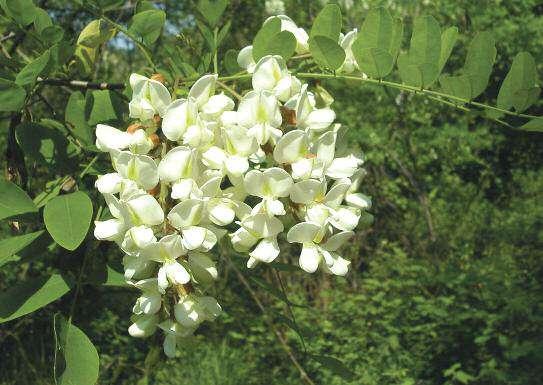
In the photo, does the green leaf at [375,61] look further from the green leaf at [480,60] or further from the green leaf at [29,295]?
the green leaf at [29,295]

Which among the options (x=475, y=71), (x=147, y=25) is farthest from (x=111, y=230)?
(x=475, y=71)

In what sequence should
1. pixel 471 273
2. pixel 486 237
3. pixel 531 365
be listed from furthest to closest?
1. pixel 486 237
2. pixel 471 273
3. pixel 531 365

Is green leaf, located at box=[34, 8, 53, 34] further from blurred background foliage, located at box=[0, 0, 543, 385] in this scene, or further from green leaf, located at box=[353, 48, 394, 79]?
blurred background foliage, located at box=[0, 0, 543, 385]

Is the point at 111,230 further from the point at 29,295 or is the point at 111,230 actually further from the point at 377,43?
the point at 377,43

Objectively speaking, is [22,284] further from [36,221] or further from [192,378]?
[192,378]

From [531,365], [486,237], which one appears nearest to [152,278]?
[531,365]

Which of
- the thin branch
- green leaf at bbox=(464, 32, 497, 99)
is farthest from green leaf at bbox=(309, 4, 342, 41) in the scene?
the thin branch
